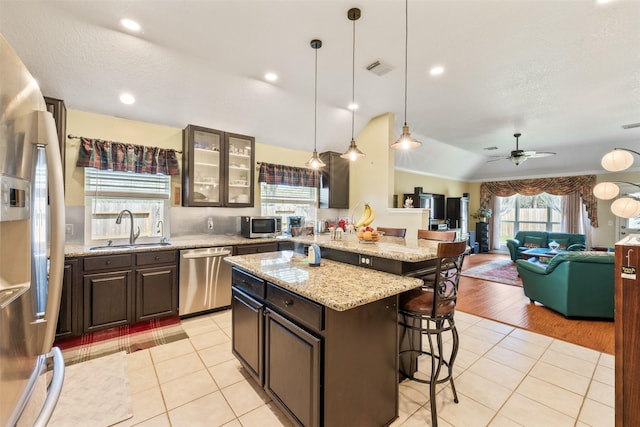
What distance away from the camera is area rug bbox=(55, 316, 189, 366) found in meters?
2.61

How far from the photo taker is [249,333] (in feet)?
6.83

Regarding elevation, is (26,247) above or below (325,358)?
above

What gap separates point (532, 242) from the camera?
7465 millimetres

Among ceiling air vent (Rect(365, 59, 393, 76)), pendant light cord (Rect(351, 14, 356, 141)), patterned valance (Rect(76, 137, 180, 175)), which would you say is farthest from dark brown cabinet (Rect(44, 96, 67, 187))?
ceiling air vent (Rect(365, 59, 393, 76))

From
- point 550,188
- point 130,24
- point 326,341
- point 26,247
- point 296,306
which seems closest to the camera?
point 26,247

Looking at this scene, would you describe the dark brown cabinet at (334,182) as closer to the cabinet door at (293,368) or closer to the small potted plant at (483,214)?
the cabinet door at (293,368)

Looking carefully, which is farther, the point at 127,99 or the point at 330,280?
the point at 127,99

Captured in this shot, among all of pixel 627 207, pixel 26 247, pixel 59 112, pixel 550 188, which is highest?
pixel 59 112

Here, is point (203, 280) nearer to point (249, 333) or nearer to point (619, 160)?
point (249, 333)

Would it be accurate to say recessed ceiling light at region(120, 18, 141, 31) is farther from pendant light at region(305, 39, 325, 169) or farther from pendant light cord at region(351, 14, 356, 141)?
pendant light cord at region(351, 14, 356, 141)

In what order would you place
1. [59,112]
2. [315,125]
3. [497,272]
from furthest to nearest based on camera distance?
[497,272], [315,125], [59,112]

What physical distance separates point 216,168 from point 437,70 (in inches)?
132

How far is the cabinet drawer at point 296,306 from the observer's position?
1.46 metres

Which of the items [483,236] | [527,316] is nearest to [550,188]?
[483,236]
